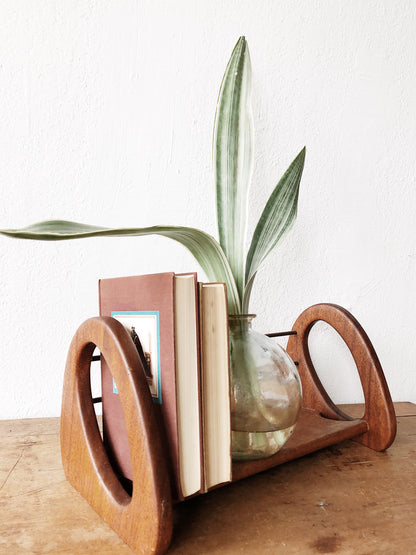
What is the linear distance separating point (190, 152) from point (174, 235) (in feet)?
1.10

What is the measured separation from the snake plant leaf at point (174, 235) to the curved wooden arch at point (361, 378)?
0.20 meters

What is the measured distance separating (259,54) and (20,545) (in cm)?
74

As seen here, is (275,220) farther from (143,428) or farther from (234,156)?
(143,428)

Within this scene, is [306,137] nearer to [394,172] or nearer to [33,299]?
[394,172]

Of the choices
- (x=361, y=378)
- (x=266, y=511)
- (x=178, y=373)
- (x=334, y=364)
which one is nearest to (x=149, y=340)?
(x=178, y=373)

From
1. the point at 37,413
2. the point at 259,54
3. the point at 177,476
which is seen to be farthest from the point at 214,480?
the point at 259,54

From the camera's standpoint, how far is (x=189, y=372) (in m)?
0.33

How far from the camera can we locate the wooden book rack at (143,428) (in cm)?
31

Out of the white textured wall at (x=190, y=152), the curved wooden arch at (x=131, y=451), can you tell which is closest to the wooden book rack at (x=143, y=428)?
the curved wooden arch at (x=131, y=451)

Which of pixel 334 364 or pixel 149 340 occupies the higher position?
pixel 149 340

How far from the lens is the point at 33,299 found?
2.10ft

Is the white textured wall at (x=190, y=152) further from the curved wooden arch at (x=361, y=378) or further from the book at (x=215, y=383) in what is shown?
the book at (x=215, y=383)

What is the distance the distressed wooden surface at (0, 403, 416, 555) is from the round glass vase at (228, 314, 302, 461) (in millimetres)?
50

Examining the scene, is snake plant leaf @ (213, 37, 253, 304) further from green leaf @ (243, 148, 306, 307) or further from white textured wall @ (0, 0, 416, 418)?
white textured wall @ (0, 0, 416, 418)
